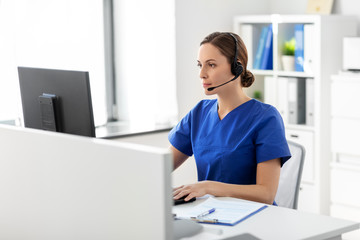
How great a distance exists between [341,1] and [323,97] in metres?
0.75

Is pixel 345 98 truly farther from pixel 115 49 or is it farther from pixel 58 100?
pixel 58 100

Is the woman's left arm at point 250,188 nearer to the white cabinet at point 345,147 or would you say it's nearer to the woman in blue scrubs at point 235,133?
the woman in blue scrubs at point 235,133

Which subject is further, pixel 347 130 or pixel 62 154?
pixel 347 130

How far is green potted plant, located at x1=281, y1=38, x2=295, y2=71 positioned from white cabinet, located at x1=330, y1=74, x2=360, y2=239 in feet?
1.24

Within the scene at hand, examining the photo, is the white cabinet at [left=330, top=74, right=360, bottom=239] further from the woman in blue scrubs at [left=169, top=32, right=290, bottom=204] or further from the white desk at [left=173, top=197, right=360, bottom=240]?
the white desk at [left=173, top=197, right=360, bottom=240]

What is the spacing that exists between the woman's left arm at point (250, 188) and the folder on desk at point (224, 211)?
0.05 metres

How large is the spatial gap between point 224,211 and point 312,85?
2248 mm

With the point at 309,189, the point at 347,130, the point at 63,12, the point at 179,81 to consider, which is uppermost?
the point at 63,12

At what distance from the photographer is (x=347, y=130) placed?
3910 millimetres

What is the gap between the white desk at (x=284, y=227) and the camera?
1.81 metres

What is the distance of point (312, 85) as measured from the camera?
13.4 ft

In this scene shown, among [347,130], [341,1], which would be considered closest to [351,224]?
[347,130]

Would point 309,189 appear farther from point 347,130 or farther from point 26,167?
point 26,167

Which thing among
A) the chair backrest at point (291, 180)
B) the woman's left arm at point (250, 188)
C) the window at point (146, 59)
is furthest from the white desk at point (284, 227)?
the window at point (146, 59)
